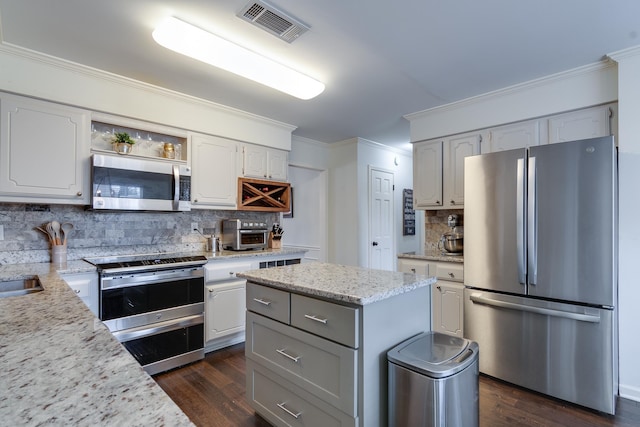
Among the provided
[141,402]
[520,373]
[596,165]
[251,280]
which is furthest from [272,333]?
[596,165]

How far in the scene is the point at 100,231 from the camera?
297 cm

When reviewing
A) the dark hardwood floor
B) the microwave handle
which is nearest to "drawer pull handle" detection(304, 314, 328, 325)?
the dark hardwood floor

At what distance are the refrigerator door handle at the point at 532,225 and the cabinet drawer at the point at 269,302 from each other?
1.86 m

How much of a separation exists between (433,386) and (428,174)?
2.78m

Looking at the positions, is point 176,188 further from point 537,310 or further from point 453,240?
point 537,310

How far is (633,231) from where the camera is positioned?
231 cm

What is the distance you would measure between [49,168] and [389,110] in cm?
322

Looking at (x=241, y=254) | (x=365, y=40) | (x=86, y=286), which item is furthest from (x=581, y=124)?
(x=86, y=286)

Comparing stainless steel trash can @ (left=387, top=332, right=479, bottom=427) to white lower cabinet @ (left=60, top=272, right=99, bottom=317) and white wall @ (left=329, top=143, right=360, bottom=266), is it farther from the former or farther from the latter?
white wall @ (left=329, top=143, right=360, bottom=266)

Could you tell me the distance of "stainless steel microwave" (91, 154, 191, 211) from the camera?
2.67 meters

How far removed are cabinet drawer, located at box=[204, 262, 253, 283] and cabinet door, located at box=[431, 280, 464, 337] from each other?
6.37ft

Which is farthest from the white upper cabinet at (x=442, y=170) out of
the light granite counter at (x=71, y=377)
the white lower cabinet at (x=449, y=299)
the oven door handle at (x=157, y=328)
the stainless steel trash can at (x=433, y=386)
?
the light granite counter at (x=71, y=377)

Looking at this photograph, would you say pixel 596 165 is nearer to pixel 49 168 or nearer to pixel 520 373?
pixel 520 373

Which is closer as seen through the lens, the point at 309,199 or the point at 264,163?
the point at 264,163
